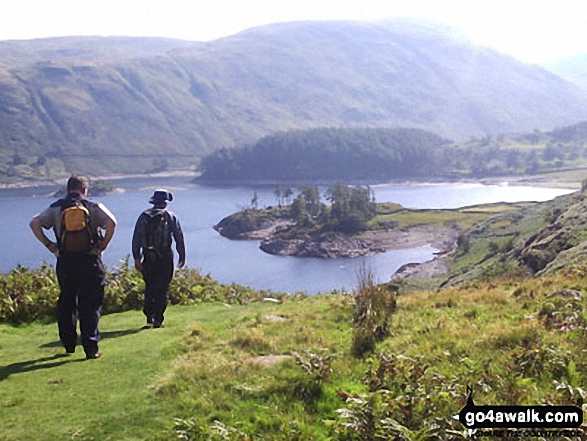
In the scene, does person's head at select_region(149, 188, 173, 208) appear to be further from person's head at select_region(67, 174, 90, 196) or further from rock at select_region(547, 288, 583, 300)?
rock at select_region(547, 288, 583, 300)

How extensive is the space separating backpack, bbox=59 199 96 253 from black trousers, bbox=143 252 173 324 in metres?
2.15

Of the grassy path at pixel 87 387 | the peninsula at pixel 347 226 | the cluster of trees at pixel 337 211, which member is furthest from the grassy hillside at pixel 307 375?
the cluster of trees at pixel 337 211

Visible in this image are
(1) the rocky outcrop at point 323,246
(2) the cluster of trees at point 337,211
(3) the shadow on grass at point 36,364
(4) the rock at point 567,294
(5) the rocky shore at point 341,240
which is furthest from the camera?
(2) the cluster of trees at point 337,211

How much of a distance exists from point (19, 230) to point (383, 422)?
10982cm

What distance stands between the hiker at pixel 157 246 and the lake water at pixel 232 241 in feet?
70.2

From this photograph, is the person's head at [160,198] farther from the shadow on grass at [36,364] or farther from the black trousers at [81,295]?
the shadow on grass at [36,364]

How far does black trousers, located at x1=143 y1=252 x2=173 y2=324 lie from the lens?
34.1 ft

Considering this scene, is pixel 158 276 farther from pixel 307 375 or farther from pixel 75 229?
pixel 307 375

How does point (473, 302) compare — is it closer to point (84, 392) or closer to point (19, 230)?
point (84, 392)

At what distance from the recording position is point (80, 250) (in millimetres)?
8211

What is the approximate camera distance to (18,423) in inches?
237

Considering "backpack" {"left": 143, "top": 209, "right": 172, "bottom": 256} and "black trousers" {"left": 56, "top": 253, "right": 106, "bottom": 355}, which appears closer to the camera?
"black trousers" {"left": 56, "top": 253, "right": 106, "bottom": 355}

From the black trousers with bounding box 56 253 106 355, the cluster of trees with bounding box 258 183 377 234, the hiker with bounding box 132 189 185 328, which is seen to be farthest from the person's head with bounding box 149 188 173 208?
the cluster of trees with bounding box 258 183 377 234

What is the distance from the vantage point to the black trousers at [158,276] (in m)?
10.4
